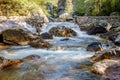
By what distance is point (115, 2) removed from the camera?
24828 millimetres

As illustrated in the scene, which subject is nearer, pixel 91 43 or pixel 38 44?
pixel 91 43

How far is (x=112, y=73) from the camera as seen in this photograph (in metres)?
6.29

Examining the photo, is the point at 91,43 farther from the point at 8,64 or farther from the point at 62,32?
the point at 62,32

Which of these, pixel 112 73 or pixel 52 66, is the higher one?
pixel 112 73

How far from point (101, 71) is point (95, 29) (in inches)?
440

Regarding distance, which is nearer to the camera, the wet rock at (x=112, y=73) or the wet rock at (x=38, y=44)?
the wet rock at (x=112, y=73)

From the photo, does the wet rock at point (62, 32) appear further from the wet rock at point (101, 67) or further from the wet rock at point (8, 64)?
the wet rock at point (101, 67)

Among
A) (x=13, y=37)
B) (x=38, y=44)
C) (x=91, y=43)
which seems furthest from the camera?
(x=13, y=37)

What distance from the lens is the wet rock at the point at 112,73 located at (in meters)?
5.96

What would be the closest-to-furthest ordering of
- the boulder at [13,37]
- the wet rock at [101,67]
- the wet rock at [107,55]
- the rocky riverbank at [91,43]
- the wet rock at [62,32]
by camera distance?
1. the wet rock at [101,67]
2. the rocky riverbank at [91,43]
3. the wet rock at [107,55]
4. the boulder at [13,37]
5. the wet rock at [62,32]

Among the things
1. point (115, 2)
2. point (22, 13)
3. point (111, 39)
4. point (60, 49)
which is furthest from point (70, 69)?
point (115, 2)

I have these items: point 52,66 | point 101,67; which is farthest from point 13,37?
point 101,67

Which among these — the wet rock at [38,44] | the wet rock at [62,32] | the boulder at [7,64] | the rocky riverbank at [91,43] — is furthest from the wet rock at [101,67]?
the wet rock at [62,32]

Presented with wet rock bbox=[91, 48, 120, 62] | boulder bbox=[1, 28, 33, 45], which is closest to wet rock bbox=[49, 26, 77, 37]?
boulder bbox=[1, 28, 33, 45]
